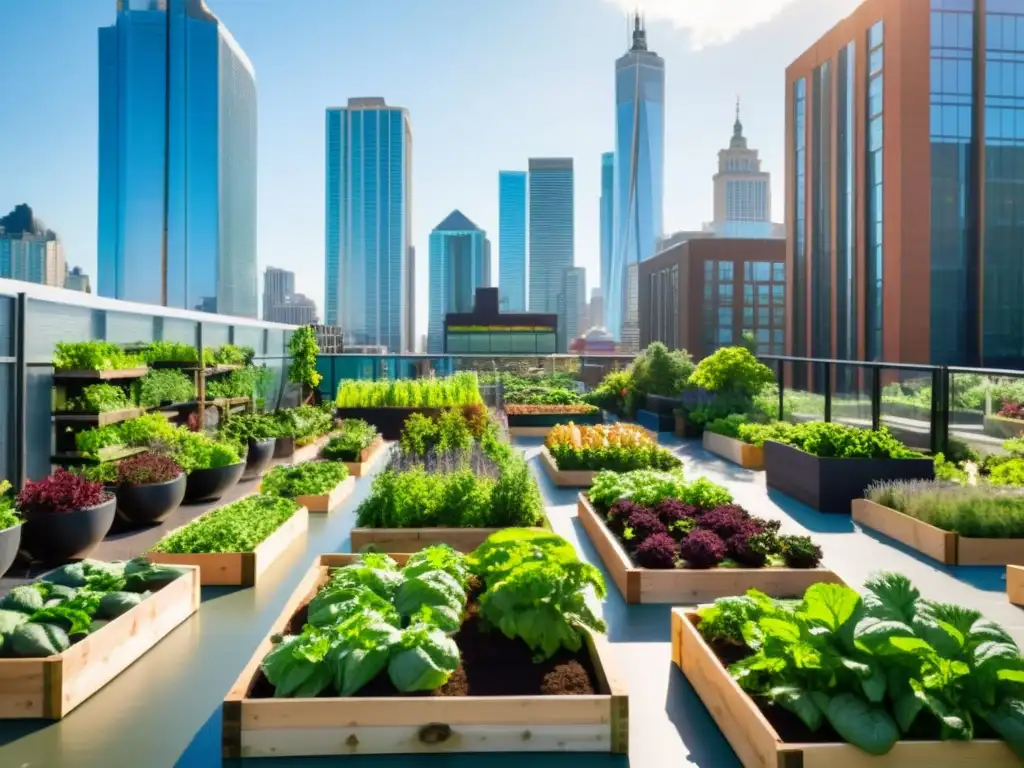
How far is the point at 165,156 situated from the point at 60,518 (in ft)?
423

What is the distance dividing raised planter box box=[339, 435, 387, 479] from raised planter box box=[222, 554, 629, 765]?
6195 millimetres

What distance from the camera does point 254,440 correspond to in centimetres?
866

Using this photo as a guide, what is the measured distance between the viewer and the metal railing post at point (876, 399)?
918 cm

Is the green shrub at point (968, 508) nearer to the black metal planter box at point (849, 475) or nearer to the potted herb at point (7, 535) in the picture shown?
the black metal planter box at point (849, 475)

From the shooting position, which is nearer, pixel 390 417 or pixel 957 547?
pixel 957 547

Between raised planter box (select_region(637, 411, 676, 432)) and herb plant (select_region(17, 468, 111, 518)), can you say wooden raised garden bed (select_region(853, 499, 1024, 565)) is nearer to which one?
herb plant (select_region(17, 468, 111, 518))

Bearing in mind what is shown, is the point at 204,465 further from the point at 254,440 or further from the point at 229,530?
the point at 229,530

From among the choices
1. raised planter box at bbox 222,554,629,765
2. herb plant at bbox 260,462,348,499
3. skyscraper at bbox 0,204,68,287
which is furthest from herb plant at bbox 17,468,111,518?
skyscraper at bbox 0,204,68,287

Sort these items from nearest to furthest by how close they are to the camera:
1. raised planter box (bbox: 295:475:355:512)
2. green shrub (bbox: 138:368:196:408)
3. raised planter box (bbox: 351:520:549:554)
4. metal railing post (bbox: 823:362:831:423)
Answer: raised planter box (bbox: 351:520:549:554)
raised planter box (bbox: 295:475:355:512)
green shrub (bbox: 138:368:196:408)
metal railing post (bbox: 823:362:831:423)

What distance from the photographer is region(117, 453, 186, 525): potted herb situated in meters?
5.98

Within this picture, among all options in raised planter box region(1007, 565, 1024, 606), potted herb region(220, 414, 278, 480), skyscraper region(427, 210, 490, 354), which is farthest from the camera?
skyscraper region(427, 210, 490, 354)

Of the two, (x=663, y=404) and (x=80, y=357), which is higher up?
(x=80, y=357)

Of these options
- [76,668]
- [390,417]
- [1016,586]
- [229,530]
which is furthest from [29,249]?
[1016,586]

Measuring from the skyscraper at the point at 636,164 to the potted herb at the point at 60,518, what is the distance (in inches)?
5340
